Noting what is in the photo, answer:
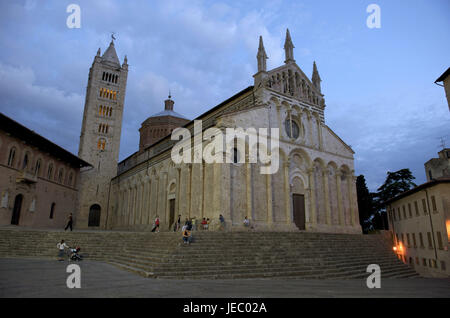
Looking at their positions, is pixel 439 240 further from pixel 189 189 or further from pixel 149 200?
pixel 149 200

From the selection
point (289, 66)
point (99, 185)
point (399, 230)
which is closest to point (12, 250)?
point (99, 185)

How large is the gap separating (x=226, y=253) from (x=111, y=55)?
1544 inches

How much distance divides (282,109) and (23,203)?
2456 centimetres

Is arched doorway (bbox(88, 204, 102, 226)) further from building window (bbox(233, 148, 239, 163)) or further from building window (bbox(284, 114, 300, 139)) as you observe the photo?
building window (bbox(284, 114, 300, 139))

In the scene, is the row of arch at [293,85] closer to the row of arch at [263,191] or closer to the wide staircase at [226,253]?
the row of arch at [263,191]

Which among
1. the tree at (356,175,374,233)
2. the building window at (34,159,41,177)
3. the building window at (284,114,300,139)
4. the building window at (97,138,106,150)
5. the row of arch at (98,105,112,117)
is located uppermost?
the row of arch at (98,105,112,117)

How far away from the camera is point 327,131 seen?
25.4m

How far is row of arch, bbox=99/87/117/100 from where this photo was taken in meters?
38.5

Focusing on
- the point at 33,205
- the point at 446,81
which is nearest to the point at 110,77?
the point at 33,205

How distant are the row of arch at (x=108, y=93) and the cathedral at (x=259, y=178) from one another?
17.4 feet

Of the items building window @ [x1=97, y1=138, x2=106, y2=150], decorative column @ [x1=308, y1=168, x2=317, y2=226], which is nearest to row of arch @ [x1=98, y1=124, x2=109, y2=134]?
building window @ [x1=97, y1=138, x2=106, y2=150]

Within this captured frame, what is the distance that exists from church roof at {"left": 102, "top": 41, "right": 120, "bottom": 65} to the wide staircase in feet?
99.1

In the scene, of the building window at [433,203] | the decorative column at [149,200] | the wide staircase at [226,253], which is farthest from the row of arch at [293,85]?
the decorative column at [149,200]

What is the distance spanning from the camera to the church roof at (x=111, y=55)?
4041 cm
